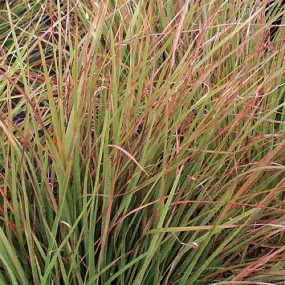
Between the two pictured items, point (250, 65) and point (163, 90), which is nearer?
point (163, 90)

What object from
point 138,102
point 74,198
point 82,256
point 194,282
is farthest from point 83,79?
point 194,282

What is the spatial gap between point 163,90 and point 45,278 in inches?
17.5

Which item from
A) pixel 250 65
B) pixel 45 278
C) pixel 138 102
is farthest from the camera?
pixel 250 65

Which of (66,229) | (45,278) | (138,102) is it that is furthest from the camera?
(138,102)

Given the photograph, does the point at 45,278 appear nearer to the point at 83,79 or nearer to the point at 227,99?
the point at 83,79

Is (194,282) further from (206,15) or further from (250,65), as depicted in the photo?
(206,15)

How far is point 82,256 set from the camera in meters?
1.17

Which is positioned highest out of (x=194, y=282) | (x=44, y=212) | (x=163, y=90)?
(x=163, y=90)

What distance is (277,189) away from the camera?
1.08 meters

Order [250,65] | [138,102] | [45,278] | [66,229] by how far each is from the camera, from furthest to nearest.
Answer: [250,65] → [138,102] → [66,229] → [45,278]

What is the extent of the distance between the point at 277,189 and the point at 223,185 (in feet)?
0.52

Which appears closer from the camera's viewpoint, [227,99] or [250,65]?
[227,99]

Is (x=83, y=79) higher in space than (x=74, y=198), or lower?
higher

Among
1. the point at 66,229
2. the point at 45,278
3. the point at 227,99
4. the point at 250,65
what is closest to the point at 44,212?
the point at 66,229
